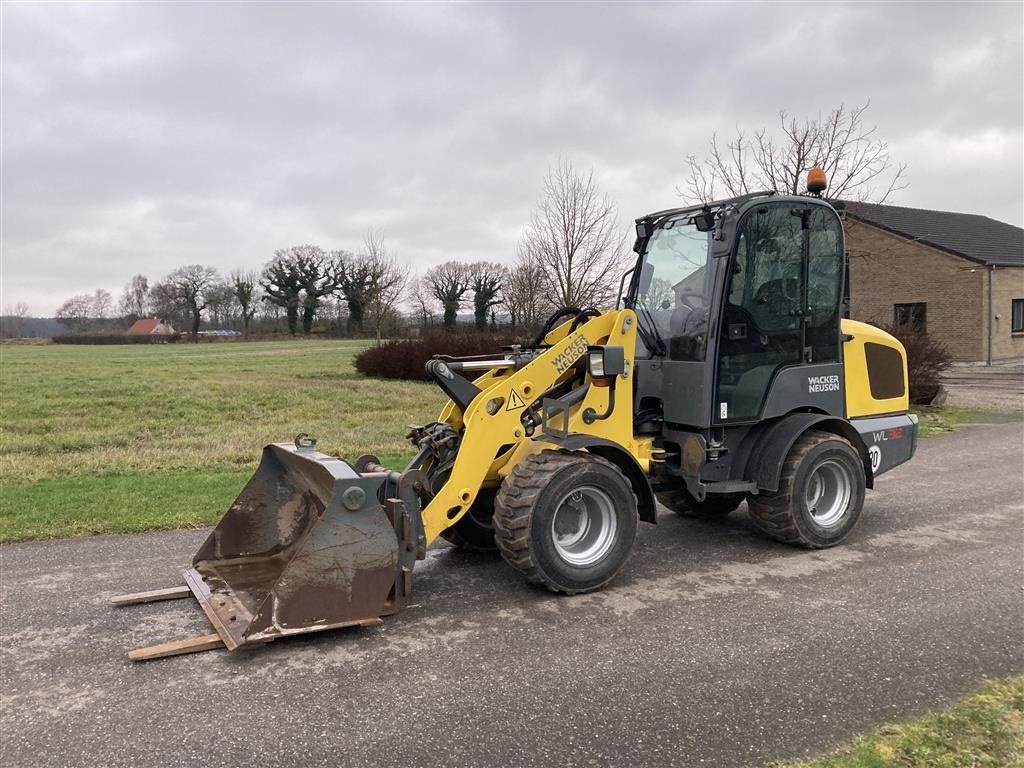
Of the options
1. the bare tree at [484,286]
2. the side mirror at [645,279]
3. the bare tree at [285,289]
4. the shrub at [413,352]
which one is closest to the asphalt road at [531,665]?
the side mirror at [645,279]

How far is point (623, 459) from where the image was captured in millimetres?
5398

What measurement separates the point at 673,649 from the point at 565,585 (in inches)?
35.6

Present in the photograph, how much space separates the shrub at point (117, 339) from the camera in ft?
243

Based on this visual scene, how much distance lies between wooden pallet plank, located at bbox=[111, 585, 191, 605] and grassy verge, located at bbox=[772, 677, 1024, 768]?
3.67m

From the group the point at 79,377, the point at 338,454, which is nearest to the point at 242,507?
the point at 338,454

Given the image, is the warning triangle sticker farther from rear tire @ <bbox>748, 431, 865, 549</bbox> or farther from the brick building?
the brick building

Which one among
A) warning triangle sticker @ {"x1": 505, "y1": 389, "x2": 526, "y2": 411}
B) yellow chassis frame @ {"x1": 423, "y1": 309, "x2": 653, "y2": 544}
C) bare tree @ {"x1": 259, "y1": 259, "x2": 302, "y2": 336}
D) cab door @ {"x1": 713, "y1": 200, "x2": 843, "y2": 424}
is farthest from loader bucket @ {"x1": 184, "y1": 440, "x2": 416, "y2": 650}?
bare tree @ {"x1": 259, "y1": 259, "x2": 302, "y2": 336}

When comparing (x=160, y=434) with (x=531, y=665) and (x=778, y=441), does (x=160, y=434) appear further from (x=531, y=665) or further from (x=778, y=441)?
(x=531, y=665)

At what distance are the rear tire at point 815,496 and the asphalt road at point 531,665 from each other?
7.1 inches

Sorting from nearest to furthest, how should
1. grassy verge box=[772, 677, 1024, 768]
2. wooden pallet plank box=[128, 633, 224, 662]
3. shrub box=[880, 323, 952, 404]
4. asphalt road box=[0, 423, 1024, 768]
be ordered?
grassy verge box=[772, 677, 1024, 768] → asphalt road box=[0, 423, 1024, 768] → wooden pallet plank box=[128, 633, 224, 662] → shrub box=[880, 323, 952, 404]

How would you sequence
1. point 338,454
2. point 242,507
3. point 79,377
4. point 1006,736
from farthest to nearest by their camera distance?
point 79,377
point 338,454
point 242,507
point 1006,736

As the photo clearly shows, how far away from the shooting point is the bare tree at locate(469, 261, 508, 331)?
53059mm

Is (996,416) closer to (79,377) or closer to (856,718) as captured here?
(856,718)

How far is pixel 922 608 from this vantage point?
4.79 m
